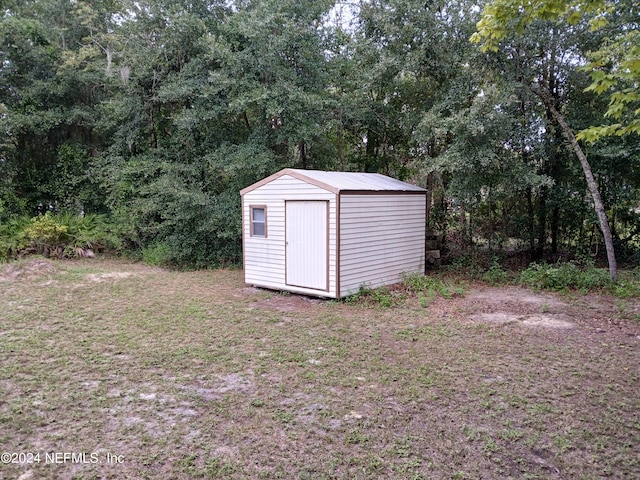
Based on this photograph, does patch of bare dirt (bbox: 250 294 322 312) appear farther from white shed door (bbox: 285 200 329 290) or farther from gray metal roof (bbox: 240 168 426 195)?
gray metal roof (bbox: 240 168 426 195)

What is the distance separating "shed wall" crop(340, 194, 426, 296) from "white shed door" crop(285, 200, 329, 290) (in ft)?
1.02

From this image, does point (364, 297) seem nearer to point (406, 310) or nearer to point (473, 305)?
point (406, 310)

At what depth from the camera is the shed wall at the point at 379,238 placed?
6508mm

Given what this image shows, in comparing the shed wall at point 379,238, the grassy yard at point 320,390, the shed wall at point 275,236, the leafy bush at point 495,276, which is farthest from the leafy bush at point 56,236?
the leafy bush at point 495,276

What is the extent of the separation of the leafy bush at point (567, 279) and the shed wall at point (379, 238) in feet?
6.63

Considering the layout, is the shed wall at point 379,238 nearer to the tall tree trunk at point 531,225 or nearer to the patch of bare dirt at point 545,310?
the patch of bare dirt at point 545,310

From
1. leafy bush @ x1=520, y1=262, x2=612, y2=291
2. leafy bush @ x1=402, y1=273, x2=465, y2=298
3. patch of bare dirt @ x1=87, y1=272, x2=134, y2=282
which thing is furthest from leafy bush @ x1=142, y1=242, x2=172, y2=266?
leafy bush @ x1=520, y1=262, x2=612, y2=291

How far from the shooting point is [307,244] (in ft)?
22.1

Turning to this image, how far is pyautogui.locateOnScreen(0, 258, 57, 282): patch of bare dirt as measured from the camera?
7900mm

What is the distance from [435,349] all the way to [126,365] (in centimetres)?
312

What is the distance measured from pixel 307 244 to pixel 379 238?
1262mm

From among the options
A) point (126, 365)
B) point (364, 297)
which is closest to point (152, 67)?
point (364, 297)

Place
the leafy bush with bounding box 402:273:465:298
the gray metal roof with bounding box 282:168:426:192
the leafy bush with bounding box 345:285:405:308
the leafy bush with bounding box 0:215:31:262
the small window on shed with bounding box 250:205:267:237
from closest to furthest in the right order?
the leafy bush with bounding box 345:285:405:308 < the gray metal roof with bounding box 282:168:426:192 < the leafy bush with bounding box 402:273:465:298 < the small window on shed with bounding box 250:205:267:237 < the leafy bush with bounding box 0:215:31:262

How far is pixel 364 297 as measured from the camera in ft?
21.8
